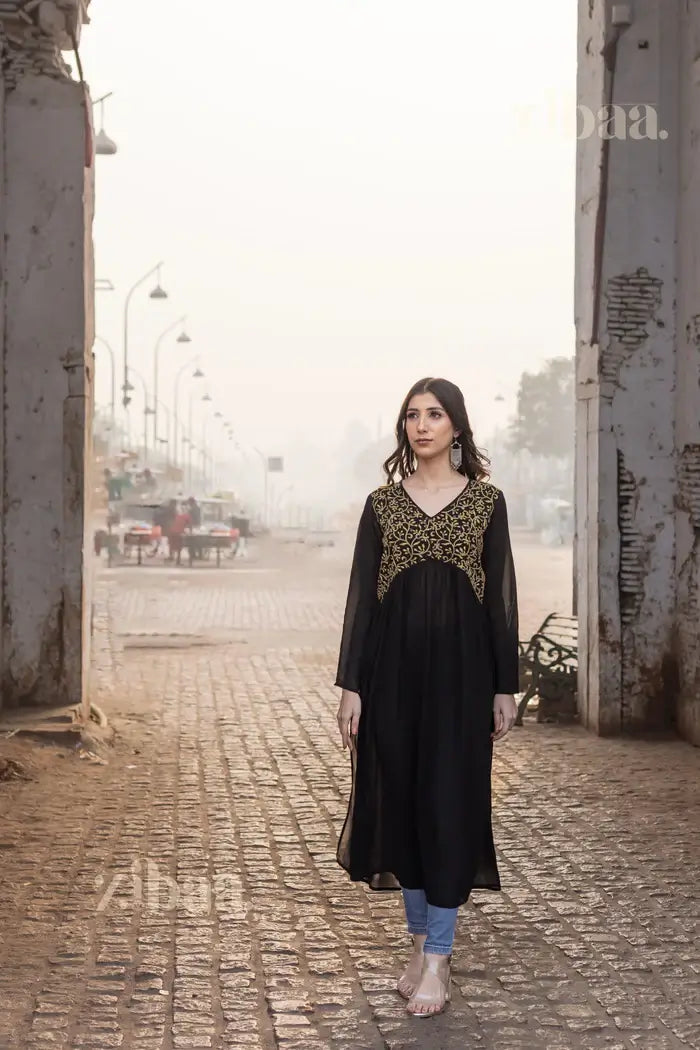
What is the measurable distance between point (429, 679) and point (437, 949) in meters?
0.85

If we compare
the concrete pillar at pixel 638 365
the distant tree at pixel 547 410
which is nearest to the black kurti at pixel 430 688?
the concrete pillar at pixel 638 365

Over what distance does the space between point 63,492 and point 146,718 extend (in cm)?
216

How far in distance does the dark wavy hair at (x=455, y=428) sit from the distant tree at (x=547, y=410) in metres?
89.6

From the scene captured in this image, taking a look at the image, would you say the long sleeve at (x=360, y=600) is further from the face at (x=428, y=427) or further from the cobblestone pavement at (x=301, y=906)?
the cobblestone pavement at (x=301, y=906)

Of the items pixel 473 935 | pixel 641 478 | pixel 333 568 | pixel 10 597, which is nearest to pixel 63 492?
pixel 10 597

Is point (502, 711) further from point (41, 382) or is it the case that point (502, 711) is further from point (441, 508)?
point (41, 382)

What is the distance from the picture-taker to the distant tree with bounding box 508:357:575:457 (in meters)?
94.6

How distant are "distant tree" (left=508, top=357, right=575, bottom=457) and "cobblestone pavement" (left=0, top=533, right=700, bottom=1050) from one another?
8496 cm

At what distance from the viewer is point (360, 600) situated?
15.9 feet

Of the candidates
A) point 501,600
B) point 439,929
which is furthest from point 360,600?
point 439,929

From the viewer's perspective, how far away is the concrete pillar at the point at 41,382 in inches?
401

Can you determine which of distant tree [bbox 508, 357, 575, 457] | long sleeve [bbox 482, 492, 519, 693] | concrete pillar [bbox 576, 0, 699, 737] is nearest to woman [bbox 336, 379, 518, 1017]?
long sleeve [bbox 482, 492, 519, 693]

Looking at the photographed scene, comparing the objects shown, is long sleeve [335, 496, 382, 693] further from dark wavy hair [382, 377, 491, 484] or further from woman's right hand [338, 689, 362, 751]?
dark wavy hair [382, 377, 491, 484]

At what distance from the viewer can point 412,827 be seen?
187 inches
